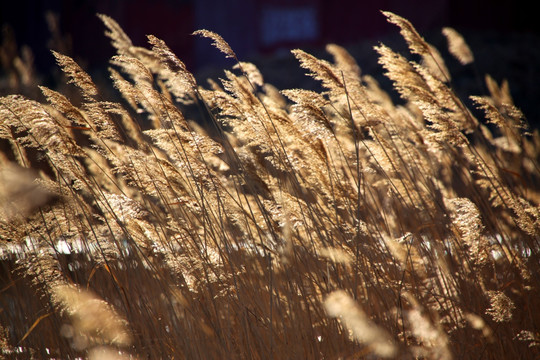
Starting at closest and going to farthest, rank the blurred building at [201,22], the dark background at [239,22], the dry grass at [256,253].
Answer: the dry grass at [256,253]
the dark background at [239,22]
the blurred building at [201,22]

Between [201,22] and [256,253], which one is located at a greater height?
[201,22]

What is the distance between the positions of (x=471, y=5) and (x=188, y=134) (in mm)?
13415

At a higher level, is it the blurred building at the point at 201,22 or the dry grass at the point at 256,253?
the blurred building at the point at 201,22

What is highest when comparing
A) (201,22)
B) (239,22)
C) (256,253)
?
(201,22)

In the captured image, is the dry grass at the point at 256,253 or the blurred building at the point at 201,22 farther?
the blurred building at the point at 201,22

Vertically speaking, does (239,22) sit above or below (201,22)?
below

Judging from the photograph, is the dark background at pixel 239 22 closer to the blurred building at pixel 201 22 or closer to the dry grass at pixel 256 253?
the blurred building at pixel 201 22

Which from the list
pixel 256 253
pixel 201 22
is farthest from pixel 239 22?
pixel 256 253

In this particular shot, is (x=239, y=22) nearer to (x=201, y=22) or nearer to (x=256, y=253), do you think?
(x=201, y=22)

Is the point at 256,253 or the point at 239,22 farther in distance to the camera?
the point at 239,22

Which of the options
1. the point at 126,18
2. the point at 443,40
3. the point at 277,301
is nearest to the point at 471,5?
the point at 443,40

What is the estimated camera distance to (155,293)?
2305 millimetres

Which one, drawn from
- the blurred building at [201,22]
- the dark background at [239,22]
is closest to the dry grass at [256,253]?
the dark background at [239,22]

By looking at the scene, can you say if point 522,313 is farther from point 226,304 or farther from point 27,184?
point 27,184
